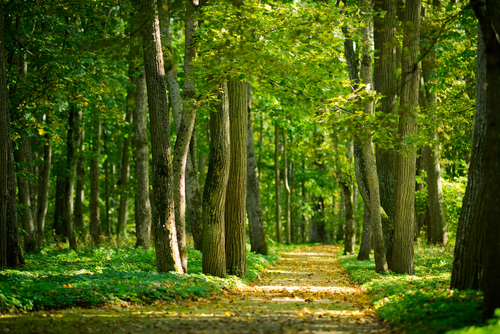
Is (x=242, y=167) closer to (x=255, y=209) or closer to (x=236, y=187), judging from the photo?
(x=236, y=187)

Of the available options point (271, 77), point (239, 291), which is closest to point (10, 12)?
point (271, 77)

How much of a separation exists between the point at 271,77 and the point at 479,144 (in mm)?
5353

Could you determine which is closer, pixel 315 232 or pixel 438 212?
pixel 438 212

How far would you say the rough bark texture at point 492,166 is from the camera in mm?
5516

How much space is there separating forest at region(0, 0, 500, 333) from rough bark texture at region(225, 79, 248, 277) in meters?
0.04

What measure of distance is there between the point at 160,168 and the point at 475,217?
21.3 ft

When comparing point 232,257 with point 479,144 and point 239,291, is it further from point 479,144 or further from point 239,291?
point 479,144

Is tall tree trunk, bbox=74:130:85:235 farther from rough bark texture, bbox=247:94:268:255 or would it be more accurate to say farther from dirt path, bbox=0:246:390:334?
dirt path, bbox=0:246:390:334

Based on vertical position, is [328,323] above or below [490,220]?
below

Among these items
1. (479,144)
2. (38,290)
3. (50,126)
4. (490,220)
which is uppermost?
(50,126)

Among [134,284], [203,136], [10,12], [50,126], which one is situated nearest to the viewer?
[134,284]

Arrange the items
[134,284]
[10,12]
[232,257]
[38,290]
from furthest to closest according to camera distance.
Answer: [10,12] → [232,257] → [134,284] → [38,290]

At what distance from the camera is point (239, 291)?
10.6 meters

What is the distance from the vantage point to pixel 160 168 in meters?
10.4
